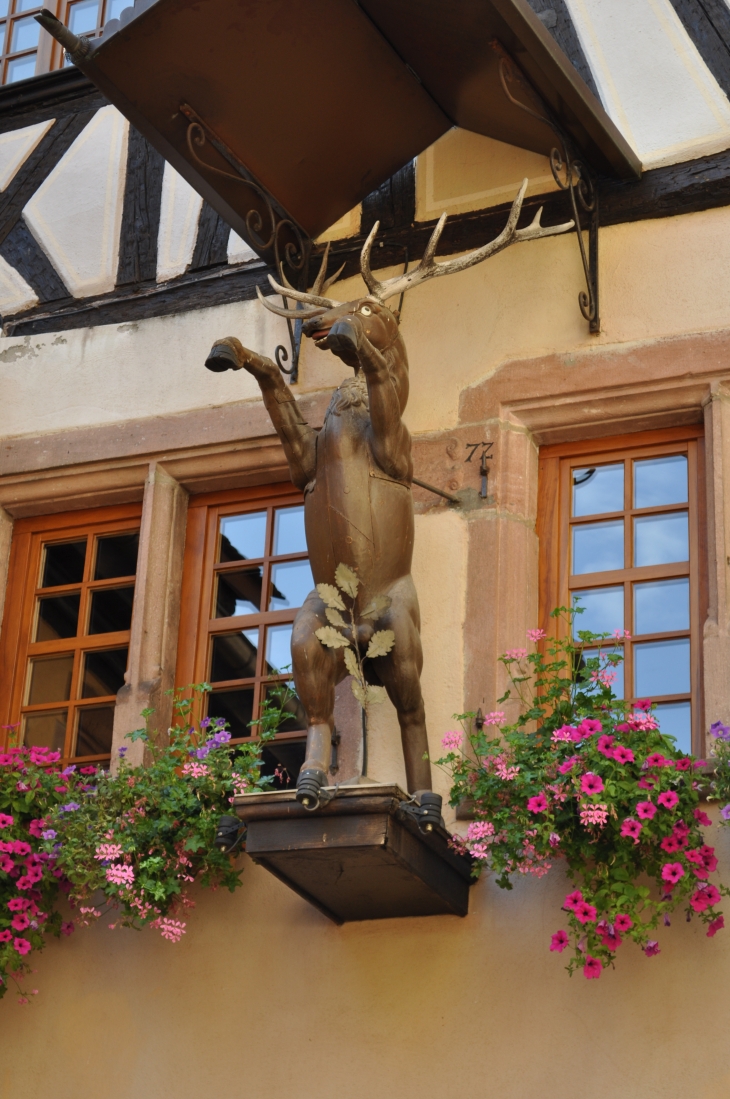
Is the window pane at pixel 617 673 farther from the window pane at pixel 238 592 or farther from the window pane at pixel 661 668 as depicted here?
the window pane at pixel 238 592

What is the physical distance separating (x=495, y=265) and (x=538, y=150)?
42 centimetres

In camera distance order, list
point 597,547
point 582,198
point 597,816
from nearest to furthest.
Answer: point 597,816
point 597,547
point 582,198

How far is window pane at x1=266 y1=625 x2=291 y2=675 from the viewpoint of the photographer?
22.2 ft

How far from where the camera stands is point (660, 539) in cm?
645

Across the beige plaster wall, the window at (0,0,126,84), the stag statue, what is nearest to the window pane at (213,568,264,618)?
the stag statue

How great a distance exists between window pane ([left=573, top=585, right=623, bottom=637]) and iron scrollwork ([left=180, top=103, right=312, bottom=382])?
129cm

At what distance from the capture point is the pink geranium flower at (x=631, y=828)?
539cm

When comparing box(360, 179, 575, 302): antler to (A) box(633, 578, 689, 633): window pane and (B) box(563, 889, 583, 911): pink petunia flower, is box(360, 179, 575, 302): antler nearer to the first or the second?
(A) box(633, 578, 689, 633): window pane

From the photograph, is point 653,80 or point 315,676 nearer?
point 315,676

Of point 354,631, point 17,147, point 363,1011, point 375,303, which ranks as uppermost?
point 17,147

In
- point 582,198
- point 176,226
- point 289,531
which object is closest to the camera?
point 582,198

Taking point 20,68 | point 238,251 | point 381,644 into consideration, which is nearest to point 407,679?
point 381,644

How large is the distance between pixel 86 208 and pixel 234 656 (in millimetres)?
2017

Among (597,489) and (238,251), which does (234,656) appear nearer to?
(597,489)
